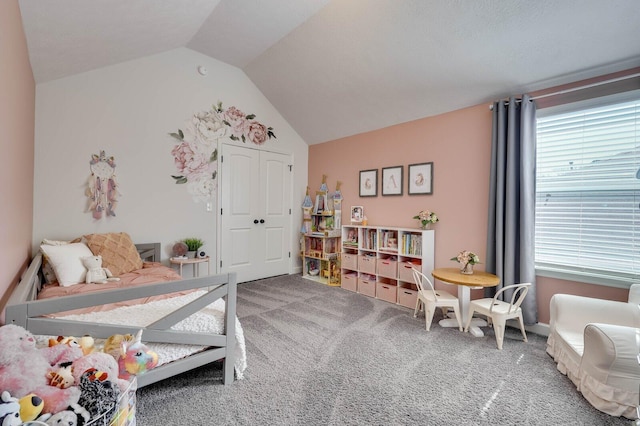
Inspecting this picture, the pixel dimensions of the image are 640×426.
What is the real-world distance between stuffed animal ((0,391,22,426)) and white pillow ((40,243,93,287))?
73.1 inches

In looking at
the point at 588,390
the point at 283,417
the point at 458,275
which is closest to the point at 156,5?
the point at 283,417

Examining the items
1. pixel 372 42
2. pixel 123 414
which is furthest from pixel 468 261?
pixel 123 414

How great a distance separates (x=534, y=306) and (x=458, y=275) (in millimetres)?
705

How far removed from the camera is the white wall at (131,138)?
2.81 metres

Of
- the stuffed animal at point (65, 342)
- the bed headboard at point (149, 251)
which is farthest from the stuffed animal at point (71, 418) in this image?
the bed headboard at point (149, 251)

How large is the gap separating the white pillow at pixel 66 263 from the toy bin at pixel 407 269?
3167 millimetres

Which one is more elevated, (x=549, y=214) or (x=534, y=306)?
(x=549, y=214)

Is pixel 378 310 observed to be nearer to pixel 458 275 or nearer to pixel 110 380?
pixel 458 275

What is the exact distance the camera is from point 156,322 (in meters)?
1.54

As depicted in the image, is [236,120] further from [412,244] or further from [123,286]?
[412,244]

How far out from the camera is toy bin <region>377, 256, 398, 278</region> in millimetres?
3484

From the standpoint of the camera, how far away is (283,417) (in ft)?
5.01

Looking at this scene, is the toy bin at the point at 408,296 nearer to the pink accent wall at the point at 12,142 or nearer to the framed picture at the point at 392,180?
the framed picture at the point at 392,180

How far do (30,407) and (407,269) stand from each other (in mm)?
3164
